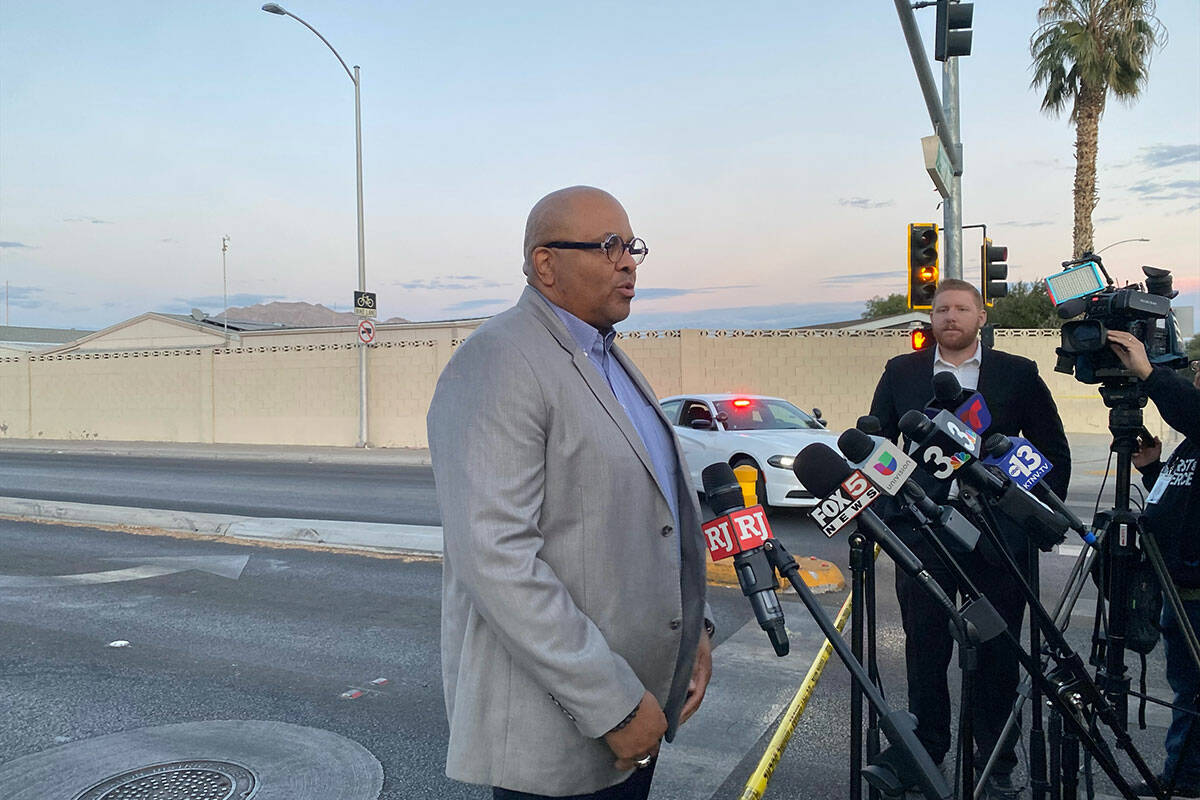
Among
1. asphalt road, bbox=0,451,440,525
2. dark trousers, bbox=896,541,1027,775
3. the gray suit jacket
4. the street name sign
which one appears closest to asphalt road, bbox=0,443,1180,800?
dark trousers, bbox=896,541,1027,775

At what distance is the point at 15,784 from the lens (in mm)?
3754

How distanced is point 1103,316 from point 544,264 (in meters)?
2.14

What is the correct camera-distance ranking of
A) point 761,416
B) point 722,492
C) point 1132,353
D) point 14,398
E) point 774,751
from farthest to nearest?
point 14,398 < point 761,416 < point 774,751 < point 1132,353 < point 722,492

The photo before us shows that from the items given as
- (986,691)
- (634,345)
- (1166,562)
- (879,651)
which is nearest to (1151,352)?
(1166,562)

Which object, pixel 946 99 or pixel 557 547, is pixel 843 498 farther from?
pixel 946 99

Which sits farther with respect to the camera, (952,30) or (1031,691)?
(952,30)

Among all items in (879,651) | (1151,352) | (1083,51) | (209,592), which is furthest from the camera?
(1083,51)

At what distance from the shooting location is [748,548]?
2.08m

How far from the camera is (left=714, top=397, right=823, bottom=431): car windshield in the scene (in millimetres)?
11289

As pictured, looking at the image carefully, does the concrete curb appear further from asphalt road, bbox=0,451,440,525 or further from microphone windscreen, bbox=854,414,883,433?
microphone windscreen, bbox=854,414,883,433

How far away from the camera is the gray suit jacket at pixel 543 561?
1838mm

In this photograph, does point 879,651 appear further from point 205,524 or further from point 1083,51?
point 1083,51

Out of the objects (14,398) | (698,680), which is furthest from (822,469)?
(14,398)

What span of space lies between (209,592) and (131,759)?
3.38 m
